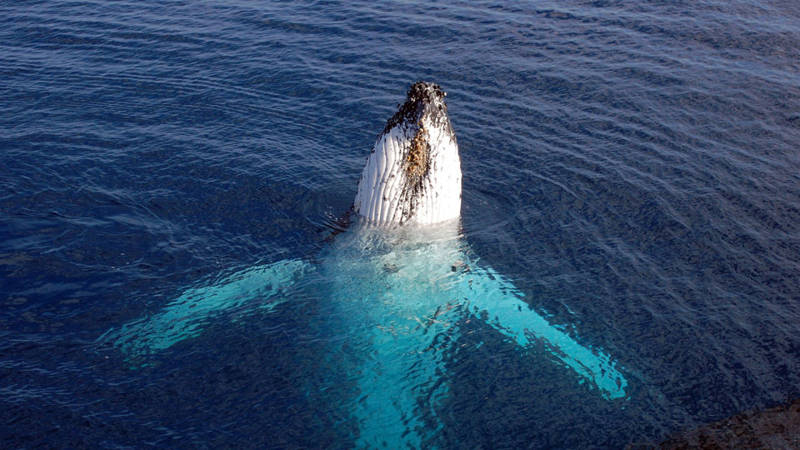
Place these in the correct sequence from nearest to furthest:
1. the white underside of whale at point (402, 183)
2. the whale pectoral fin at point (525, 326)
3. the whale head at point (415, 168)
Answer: the whale pectoral fin at point (525, 326) < the whale head at point (415, 168) < the white underside of whale at point (402, 183)

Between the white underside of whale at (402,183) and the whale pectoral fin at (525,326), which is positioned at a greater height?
the white underside of whale at (402,183)

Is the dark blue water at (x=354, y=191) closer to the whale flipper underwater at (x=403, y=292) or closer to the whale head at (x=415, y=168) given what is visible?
the whale flipper underwater at (x=403, y=292)

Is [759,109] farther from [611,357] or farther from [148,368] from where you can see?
[148,368]

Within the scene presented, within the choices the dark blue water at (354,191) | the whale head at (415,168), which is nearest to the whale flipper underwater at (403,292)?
the whale head at (415,168)

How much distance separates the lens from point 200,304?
1198 centimetres

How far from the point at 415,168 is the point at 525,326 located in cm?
334

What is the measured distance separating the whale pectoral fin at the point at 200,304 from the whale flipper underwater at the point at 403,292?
21mm

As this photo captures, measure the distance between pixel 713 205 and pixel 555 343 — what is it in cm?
681

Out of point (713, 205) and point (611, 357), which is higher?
point (713, 205)

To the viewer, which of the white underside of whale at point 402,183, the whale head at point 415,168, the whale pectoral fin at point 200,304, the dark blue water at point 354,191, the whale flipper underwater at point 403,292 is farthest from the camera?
the white underside of whale at point 402,183

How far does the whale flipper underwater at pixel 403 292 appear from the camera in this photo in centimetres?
1066

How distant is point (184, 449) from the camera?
9.45 meters

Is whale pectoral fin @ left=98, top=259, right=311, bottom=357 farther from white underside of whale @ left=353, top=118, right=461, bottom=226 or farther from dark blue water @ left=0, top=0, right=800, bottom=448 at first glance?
white underside of whale @ left=353, top=118, right=461, bottom=226

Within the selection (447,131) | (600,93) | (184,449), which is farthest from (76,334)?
(600,93)
